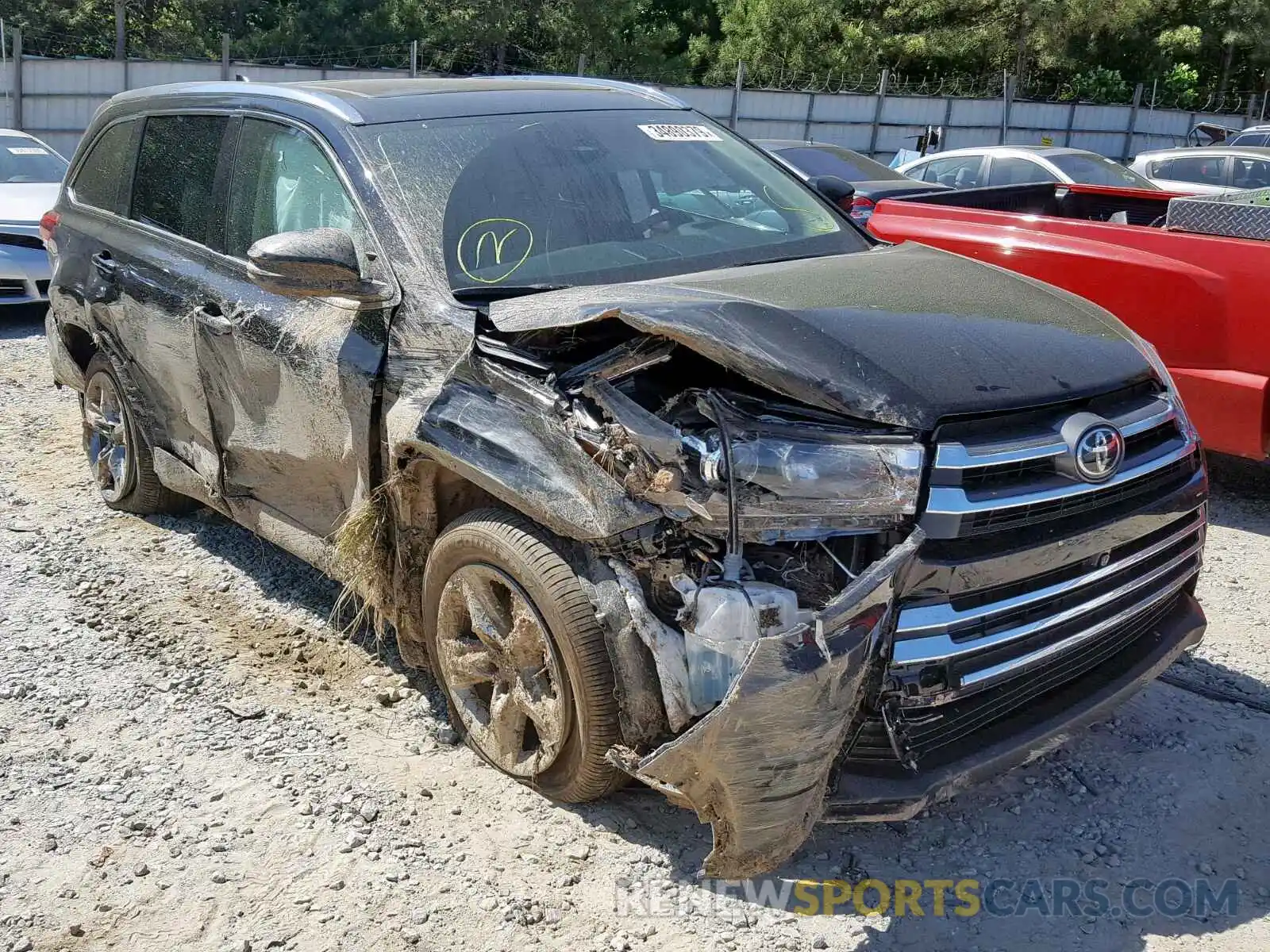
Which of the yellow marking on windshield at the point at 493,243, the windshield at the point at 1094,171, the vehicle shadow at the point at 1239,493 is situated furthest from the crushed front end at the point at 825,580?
the windshield at the point at 1094,171

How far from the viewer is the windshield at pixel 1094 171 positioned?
11.1 meters

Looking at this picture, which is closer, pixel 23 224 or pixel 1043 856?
pixel 1043 856

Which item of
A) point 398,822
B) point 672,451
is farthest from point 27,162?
point 672,451

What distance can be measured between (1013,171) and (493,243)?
9.62 m

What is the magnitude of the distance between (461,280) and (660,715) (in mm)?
1418

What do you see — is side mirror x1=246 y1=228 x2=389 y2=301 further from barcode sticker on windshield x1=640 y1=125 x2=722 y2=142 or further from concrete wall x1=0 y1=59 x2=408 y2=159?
concrete wall x1=0 y1=59 x2=408 y2=159

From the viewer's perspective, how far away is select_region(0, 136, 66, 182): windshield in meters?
10.5

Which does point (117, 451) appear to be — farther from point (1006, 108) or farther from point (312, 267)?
point (1006, 108)

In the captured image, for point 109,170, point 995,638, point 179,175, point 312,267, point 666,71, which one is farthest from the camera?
point 666,71

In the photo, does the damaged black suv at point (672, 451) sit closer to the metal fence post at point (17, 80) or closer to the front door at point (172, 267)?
the front door at point (172, 267)

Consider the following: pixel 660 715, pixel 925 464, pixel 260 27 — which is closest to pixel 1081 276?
pixel 925 464

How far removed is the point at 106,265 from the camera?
4.86m

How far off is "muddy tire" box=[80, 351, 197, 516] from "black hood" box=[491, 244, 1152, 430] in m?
2.57

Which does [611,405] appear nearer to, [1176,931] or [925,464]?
[925,464]
